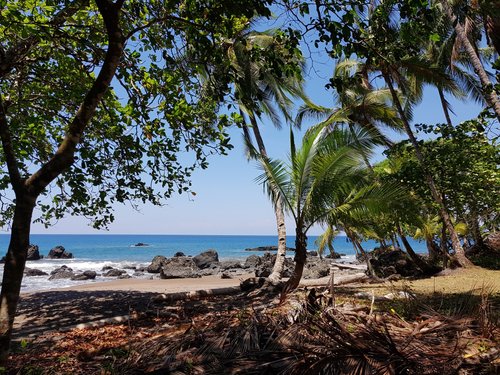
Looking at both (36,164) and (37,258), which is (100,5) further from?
(37,258)

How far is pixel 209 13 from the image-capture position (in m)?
4.81

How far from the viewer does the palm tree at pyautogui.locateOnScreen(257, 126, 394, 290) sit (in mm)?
8695

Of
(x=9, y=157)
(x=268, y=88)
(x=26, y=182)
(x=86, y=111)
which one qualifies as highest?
(x=268, y=88)

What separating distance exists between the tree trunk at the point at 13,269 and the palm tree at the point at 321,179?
5.67m

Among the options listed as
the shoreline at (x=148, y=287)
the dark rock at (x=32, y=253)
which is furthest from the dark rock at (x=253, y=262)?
the dark rock at (x=32, y=253)

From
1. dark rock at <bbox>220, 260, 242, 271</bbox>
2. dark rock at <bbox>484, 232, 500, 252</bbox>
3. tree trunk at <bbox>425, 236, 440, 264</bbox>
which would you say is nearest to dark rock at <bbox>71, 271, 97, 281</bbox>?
dark rock at <bbox>220, 260, 242, 271</bbox>

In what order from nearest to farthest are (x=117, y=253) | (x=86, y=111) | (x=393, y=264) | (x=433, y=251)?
(x=86, y=111) → (x=393, y=264) → (x=433, y=251) → (x=117, y=253)

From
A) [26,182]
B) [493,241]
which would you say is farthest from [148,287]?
[493,241]

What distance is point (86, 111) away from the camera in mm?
4461

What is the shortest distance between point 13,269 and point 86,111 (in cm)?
185

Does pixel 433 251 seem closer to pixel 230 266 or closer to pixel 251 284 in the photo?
pixel 251 284

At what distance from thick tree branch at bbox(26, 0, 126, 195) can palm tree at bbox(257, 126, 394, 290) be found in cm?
536

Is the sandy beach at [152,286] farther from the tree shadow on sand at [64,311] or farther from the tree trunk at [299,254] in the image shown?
the tree trunk at [299,254]

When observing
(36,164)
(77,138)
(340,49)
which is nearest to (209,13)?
(340,49)
